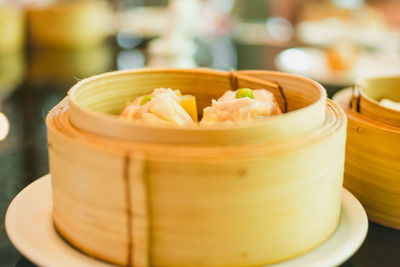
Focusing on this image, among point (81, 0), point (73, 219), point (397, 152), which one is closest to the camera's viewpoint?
point (73, 219)

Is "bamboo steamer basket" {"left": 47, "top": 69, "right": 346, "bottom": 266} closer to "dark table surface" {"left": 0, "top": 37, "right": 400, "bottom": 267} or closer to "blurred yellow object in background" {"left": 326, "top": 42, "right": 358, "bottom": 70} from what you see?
"dark table surface" {"left": 0, "top": 37, "right": 400, "bottom": 267}

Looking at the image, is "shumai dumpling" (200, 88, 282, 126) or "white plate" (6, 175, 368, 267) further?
"shumai dumpling" (200, 88, 282, 126)

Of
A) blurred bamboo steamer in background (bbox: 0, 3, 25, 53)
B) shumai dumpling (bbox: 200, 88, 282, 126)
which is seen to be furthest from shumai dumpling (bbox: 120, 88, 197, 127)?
blurred bamboo steamer in background (bbox: 0, 3, 25, 53)

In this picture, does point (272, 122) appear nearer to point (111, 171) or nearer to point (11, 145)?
point (111, 171)

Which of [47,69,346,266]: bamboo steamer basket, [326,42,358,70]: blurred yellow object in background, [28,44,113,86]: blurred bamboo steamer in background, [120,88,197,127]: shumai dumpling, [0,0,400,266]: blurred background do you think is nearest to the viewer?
[47,69,346,266]: bamboo steamer basket

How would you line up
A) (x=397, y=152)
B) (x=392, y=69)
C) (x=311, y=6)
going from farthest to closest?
(x=311, y=6) → (x=392, y=69) → (x=397, y=152)

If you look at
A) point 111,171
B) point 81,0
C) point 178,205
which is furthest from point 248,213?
point 81,0

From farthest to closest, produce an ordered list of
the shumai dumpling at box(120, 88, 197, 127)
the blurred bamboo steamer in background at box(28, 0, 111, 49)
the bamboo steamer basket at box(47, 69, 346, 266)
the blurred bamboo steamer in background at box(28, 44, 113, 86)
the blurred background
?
the blurred bamboo steamer in background at box(28, 0, 111, 49) < the blurred bamboo steamer in background at box(28, 44, 113, 86) < the blurred background < the shumai dumpling at box(120, 88, 197, 127) < the bamboo steamer basket at box(47, 69, 346, 266)
